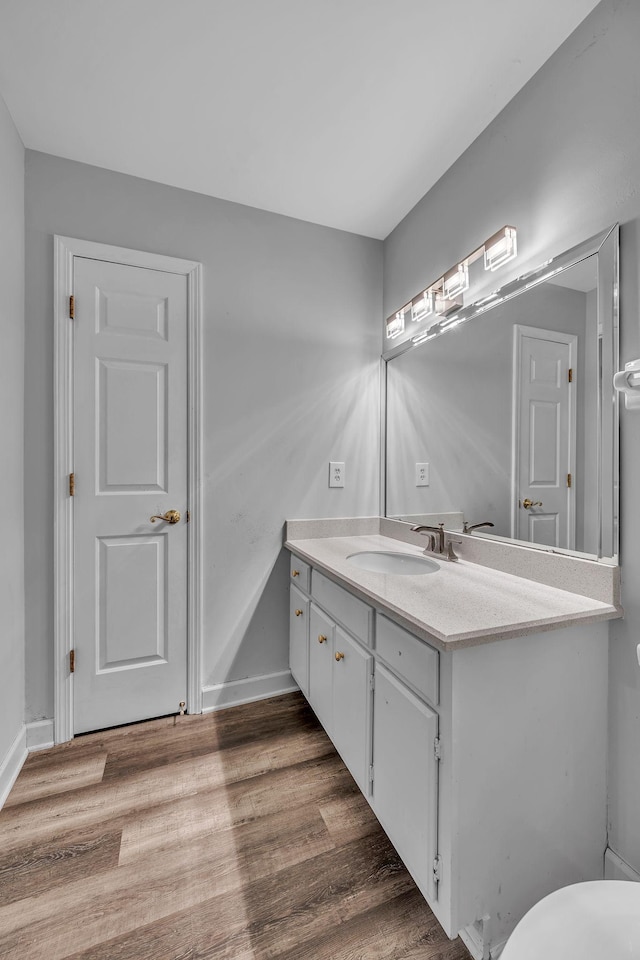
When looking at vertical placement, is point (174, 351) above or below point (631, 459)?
above

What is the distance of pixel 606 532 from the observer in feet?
3.82

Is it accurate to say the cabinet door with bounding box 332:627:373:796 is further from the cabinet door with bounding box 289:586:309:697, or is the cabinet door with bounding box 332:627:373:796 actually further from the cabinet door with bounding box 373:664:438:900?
the cabinet door with bounding box 289:586:309:697

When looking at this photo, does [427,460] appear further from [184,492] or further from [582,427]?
[184,492]

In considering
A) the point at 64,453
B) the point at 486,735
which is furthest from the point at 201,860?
the point at 64,453

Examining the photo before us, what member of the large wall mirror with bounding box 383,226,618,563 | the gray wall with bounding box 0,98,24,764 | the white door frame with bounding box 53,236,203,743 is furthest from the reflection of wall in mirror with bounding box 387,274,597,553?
the gray wall with bounding box 0,98,24,764

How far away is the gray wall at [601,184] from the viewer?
1098 millimetres

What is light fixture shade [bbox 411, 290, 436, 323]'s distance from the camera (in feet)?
6.06

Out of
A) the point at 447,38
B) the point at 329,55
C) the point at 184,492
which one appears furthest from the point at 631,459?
the point at 184,492

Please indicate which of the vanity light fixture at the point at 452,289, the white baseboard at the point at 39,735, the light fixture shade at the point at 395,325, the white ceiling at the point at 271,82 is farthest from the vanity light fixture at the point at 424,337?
the white baseboard at the point at 39,735

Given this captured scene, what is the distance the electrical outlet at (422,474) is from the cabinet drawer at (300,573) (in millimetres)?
672

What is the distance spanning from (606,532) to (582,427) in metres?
0.31

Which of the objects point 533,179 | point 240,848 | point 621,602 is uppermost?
point 533,179

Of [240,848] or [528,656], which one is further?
[240,848]

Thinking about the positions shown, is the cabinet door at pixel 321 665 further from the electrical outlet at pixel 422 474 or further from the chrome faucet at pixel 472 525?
the electrical outlet at pixel 422 474
